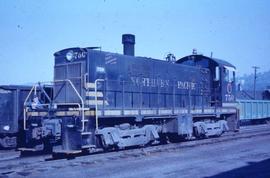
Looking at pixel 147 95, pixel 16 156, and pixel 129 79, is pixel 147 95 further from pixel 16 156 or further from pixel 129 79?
pixel 16 156

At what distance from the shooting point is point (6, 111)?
14.6 meters

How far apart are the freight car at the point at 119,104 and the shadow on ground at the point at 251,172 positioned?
4.32 meters

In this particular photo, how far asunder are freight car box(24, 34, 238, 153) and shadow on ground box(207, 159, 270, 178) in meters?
4.32

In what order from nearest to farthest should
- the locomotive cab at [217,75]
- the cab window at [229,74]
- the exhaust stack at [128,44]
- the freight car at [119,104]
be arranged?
the freight car at [119,104] → the exhaust stack at [128,44] → the locomotive cab at [217,75] → the cab window at [229,74]

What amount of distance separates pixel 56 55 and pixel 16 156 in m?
3.82

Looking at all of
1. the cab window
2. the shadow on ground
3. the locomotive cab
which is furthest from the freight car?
the shadow on ground

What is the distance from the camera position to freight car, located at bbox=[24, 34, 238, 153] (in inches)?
430

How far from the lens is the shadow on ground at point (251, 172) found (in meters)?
7.81

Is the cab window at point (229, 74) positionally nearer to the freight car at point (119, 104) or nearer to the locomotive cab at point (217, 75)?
the locomotive cab at point (217, 75)

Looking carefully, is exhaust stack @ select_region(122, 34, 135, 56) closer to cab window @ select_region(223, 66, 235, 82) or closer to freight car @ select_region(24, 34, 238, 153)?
freight car @ select_region(24, 34, 238, 153)

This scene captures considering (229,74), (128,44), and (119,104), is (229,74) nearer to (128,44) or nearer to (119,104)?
(128,44)

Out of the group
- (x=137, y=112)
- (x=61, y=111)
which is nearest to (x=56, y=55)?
(x=61, y=111)

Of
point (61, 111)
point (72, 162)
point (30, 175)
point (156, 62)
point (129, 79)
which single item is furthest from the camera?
point (156, 62)

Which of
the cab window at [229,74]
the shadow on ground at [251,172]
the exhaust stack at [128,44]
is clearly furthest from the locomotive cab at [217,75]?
the shadow on ground at [251,172]
